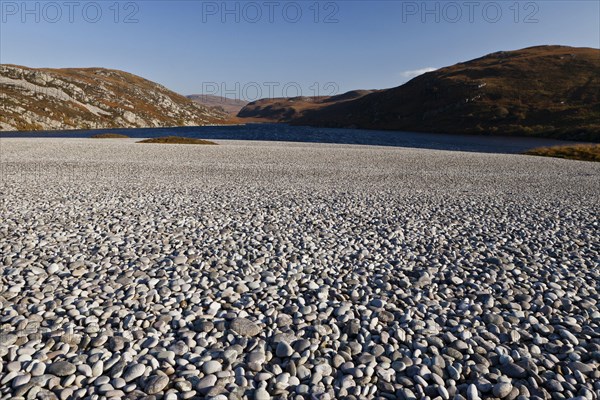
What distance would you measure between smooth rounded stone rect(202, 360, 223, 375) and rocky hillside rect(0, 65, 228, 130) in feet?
364

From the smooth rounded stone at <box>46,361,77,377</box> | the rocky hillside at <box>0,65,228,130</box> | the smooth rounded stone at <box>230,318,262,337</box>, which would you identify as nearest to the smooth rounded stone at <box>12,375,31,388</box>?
the smooth rounded stone at <box>46,361,77,377</box>

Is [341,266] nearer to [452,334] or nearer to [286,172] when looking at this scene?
[452,334]

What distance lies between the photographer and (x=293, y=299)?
6578 mm

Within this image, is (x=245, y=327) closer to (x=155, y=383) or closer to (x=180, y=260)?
(x=155, y=383)

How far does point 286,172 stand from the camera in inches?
952

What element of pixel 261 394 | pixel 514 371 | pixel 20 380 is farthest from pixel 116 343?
A: pixel 514 371

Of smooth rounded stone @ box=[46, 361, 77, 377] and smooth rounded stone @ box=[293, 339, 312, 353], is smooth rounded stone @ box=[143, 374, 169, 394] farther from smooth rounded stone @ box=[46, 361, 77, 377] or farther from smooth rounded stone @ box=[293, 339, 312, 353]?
smooth rounded stone @ box=[293, 339, 312, 353]

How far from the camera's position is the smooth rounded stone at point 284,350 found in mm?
4977

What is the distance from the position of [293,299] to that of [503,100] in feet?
435

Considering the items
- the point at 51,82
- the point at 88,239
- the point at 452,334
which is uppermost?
the point at 51,82

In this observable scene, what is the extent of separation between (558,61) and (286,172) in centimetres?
15623

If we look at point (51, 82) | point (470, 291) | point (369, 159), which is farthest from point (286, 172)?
point (51, 82)

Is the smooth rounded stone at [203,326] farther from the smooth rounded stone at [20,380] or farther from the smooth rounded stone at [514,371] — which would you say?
the smooth rounded stone at [514,371]

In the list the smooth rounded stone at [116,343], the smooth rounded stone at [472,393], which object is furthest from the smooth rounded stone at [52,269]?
the smooth rounded stone at [472,393]
